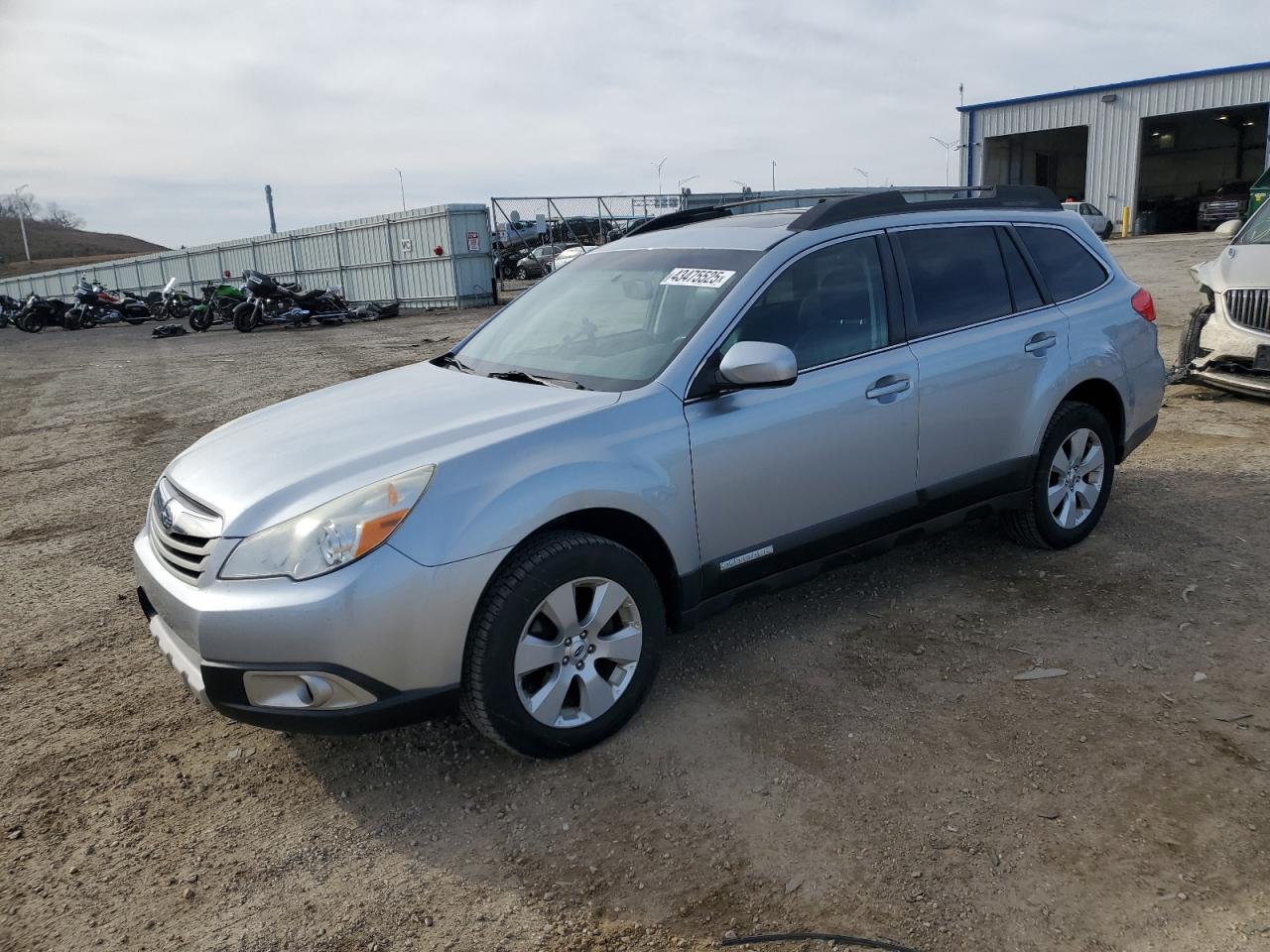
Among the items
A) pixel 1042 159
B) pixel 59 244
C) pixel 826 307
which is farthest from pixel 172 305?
pixel 59 244

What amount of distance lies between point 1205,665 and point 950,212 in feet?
7.30

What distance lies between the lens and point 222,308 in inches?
894

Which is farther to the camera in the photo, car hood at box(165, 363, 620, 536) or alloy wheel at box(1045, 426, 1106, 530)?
alloy wheel at box(1045, 426, 1106, 530)

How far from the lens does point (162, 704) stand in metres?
3.73

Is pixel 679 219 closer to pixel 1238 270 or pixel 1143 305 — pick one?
pixel 1143 305

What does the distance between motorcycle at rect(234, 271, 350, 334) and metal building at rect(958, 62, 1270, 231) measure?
69.5 feet

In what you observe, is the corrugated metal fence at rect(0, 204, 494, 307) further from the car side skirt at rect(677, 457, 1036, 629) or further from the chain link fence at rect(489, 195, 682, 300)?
the car side skirt at rect(677, 457, 1036, 629)

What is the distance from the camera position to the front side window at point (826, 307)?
370 cm

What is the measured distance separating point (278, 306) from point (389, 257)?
5696mm

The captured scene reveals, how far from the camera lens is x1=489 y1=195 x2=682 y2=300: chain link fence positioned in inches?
1016

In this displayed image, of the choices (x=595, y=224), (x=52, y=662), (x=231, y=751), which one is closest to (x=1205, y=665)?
(x=231, y=751)

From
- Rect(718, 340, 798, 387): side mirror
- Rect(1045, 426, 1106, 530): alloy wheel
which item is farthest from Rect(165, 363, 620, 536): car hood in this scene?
Rect(1045, 426, 1106, 530): alloy wheel

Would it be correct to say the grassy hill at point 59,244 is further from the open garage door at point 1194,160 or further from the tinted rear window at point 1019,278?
the tinted rear window at point 1019,278

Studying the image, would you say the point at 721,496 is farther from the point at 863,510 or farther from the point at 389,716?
the point at 389,716
